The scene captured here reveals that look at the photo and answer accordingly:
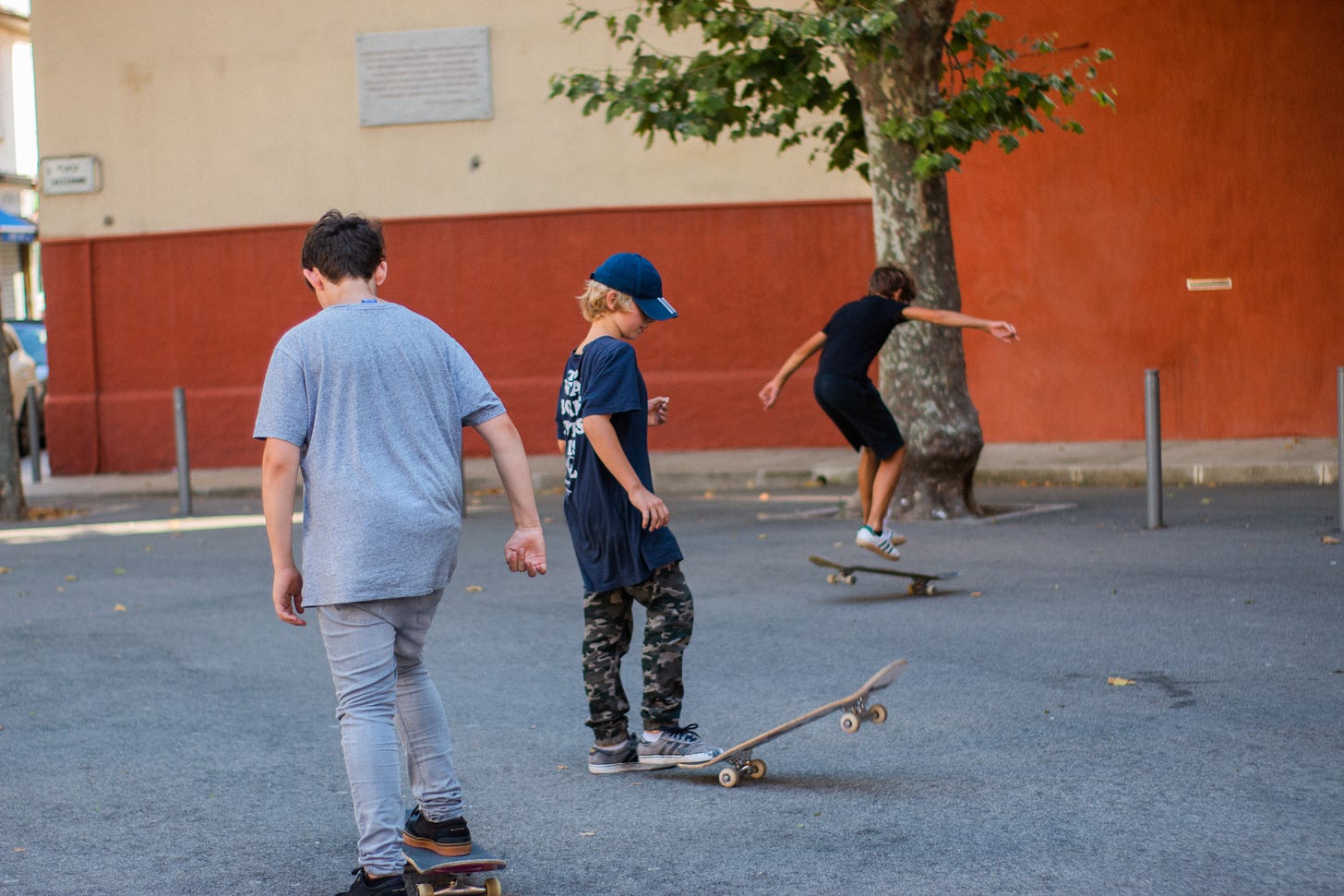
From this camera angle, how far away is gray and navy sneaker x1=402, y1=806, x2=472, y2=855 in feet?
13.4

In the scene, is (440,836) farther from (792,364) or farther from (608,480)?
(792,364)

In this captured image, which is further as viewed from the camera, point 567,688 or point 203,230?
point 203,230

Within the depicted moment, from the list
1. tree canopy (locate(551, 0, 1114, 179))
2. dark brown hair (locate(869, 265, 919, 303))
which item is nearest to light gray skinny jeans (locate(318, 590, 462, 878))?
dark brown hair (locate(869, 265, 919, 303))

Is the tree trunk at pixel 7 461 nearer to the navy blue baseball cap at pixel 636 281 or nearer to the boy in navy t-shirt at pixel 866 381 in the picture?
the boy in navy t-shirt at pixel 866 381

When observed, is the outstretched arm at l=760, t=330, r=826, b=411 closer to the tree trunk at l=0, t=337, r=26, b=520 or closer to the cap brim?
the cap brim

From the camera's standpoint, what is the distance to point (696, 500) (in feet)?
47.4

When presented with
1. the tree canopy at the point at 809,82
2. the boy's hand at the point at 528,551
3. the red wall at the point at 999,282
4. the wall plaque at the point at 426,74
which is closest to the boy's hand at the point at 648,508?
the boy's hand at the point at 528,551

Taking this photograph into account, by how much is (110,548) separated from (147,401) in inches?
286

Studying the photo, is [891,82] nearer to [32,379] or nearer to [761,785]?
[761,785]

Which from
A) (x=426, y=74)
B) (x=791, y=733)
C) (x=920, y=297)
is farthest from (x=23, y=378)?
(x=791, y=733)

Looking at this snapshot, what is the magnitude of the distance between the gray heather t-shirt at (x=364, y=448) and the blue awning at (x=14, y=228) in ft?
106

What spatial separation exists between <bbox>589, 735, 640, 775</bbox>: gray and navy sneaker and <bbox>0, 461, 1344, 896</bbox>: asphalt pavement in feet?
0.20

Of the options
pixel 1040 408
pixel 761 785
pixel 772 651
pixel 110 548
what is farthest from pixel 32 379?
pixel 761 785

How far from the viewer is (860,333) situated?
9.61 m
